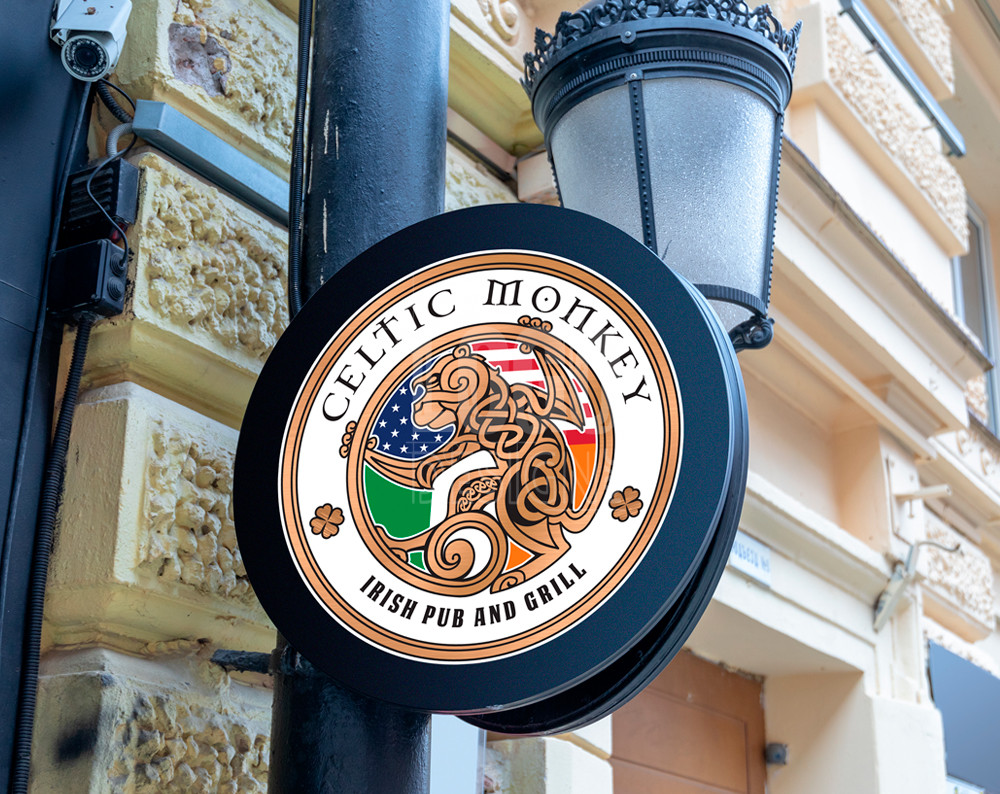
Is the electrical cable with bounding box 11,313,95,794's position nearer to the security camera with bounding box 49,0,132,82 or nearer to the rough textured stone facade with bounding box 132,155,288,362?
the rough textured stone facade with bounding box 132,155,288,362

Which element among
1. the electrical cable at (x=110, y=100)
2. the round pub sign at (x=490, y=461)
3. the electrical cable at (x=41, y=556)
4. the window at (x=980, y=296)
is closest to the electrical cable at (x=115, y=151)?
the electrical cable at (x=110, y=100)

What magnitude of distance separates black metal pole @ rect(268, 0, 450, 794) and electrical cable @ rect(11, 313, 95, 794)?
38 cm

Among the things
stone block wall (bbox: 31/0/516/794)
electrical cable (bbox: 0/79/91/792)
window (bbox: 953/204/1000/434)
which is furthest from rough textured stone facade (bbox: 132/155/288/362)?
window (bbox: 953/204/1000/434)

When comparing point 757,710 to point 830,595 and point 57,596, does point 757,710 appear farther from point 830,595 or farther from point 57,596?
point 57,596

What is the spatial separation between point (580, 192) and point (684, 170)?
0.20 m

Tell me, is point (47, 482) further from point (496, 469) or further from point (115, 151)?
point (496, 469)

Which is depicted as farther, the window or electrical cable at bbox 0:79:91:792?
Answer: the window

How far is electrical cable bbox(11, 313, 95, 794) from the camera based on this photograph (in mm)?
1694

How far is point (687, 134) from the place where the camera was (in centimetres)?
197

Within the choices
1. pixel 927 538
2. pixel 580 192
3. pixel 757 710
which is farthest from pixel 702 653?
pixel 580 192

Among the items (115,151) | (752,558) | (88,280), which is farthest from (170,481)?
(752,558)

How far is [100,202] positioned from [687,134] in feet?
3.15

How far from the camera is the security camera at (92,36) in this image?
1940 millimetres

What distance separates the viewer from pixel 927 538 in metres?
4.85
